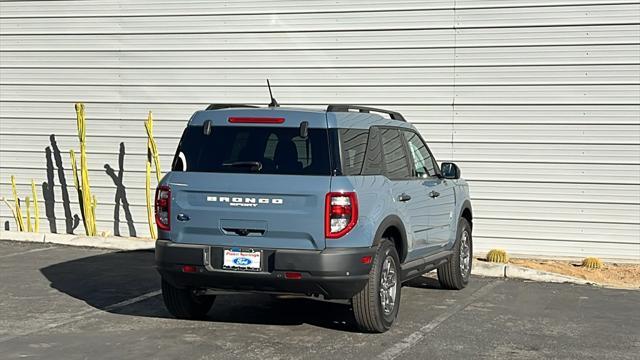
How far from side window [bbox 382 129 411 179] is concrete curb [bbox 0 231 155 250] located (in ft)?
19.5

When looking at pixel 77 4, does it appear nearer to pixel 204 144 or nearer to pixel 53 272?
pixel 53 272

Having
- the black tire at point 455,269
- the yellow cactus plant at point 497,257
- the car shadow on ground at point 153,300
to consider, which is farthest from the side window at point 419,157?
the yellow cactus plant at point 497,257

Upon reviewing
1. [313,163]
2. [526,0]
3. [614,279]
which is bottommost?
[614,279]

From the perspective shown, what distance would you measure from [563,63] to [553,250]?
8.52ft

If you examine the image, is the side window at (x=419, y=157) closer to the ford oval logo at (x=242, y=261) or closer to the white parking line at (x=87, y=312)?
the ford oval logo at (x=242, y=261)

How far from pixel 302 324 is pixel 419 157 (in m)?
2.19

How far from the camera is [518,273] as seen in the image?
36.3 ft

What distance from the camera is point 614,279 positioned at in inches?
441

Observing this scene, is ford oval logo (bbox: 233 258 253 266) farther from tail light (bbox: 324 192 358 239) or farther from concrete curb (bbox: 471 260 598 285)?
concrete curb (bbox: 471 260 598 285)

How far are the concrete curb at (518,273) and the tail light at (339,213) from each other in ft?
15.5

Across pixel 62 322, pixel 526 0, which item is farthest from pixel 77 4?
pixel 62 322

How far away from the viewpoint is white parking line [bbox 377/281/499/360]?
6.79 metres

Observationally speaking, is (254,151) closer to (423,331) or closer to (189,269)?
(189,269)

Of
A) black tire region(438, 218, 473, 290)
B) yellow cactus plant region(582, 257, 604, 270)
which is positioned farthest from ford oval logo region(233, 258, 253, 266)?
yellow cactus plant region(582, 257, 604, 270)
